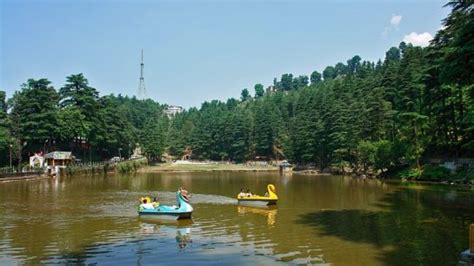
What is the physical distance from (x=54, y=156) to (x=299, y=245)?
6459cm

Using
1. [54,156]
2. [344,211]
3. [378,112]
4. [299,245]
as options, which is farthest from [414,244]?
[54,156]

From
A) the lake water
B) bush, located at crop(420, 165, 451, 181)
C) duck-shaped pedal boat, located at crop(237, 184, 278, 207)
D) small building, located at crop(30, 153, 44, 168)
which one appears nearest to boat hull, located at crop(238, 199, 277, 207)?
duck-shaped pedal boat, located at crop(237, 184, 278, 207)

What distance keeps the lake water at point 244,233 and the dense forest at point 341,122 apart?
9615 mm

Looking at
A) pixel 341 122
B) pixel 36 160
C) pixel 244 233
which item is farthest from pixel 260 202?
pixel 341 122

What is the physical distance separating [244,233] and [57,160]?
62.4m

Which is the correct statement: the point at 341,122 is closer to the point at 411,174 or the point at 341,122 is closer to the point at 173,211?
the point at 411,174

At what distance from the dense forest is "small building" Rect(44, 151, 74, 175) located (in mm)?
3886

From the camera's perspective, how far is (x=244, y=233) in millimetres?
22578

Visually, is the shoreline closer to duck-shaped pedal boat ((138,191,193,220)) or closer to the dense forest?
the dense forest

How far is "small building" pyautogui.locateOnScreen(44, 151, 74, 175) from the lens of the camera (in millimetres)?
71188

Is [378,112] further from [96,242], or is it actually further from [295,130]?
[96,242]

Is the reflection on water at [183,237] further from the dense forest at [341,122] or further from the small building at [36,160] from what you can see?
the small building at [36,160]

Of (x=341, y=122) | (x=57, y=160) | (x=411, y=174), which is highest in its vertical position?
(x=341, y=122)

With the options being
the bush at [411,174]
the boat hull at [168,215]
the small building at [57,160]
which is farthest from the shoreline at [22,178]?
the bush at [411,174]
